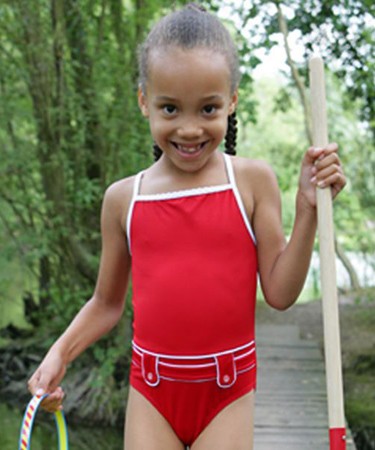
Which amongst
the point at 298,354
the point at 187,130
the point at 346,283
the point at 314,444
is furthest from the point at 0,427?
the point at 187,130

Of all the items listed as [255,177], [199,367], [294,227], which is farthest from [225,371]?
[255,177]

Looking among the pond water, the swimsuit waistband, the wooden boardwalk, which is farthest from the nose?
the pond water

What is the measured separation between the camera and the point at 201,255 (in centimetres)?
235

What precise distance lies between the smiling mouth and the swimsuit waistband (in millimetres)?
530

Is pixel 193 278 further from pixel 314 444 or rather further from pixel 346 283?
pixel 346 283

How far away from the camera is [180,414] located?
2350 mm

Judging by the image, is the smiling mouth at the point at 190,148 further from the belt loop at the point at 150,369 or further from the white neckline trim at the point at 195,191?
the belt loop at the point at 150,369

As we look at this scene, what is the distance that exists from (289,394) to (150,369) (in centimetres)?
493

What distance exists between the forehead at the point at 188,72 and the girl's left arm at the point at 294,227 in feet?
0.97

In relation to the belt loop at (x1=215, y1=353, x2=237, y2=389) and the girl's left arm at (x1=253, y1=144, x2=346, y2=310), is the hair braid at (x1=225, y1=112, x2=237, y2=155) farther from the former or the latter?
the belt loop at (x1=215, y1=353, x2=237, y2=389)

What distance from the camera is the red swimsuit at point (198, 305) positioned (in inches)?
92.4

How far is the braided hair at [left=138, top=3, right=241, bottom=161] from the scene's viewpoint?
7.54ft

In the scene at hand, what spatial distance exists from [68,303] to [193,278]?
22.8 feet

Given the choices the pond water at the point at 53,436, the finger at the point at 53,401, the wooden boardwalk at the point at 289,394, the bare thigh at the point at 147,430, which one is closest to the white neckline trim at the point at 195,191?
the bare thigh at the point at 147,430
